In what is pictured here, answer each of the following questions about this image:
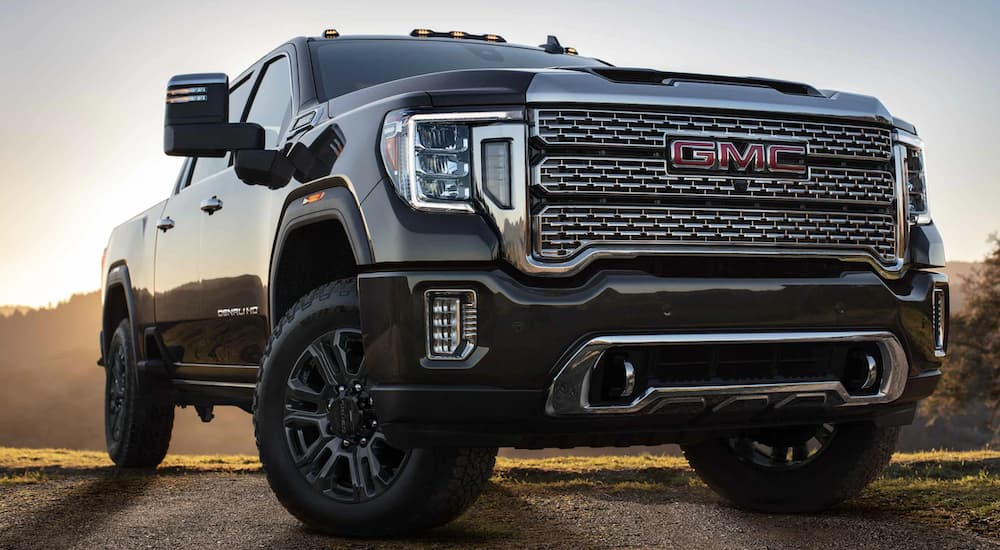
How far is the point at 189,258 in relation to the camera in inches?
251

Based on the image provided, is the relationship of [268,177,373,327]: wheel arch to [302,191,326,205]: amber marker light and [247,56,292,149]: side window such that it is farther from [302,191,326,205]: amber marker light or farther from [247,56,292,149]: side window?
[247,56,292,149]: side window

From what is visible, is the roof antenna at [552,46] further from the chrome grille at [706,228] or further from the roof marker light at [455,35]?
the chrome grille at [706,228]

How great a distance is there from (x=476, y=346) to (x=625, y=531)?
1366 mm

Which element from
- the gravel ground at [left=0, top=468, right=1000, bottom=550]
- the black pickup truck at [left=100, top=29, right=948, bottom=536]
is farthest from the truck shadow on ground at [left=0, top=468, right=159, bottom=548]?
the black pickup truck at [left=100, top=29, right=948, bottom=536]

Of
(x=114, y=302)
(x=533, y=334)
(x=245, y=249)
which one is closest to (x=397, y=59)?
(x=245, y=249)

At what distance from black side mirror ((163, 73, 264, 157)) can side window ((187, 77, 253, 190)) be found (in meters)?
1.34

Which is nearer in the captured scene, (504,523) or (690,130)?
(690,130)

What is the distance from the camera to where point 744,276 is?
413 cm

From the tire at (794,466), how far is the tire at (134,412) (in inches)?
142

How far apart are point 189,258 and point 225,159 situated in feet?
1.95

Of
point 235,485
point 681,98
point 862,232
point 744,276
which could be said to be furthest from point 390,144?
point 235,485

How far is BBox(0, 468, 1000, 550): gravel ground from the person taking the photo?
4.47 meters

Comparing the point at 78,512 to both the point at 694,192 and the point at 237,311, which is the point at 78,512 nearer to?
the point at 237,311

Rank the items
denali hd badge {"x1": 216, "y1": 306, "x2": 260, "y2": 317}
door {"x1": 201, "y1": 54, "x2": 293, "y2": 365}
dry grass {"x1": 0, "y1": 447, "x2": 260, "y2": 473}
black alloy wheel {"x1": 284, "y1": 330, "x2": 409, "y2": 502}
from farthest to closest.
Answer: dry grass {"x1": 0, "y1": 447, "x2": 260, "y2": 473}, denali hd badge {"x1": 216, "y1": 306, "x2": 260, "y2": 317}, door {"x1": 201, "y1": 54, "x2": 293, "y2": 365}, black alloy wheel {"x1": 284, "y1": 330, "x2": 409, "y2": 502}
